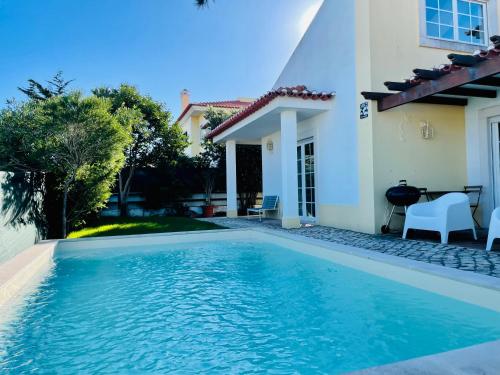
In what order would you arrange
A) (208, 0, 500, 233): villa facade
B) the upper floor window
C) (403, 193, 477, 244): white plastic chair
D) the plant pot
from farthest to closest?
the plant pot, the upper floor window, (208, 0, 500, 233): villa facade, (403, 193, 477, 244): white plastic chair

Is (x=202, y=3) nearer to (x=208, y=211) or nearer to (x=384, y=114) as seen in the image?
(x=384, y=114)

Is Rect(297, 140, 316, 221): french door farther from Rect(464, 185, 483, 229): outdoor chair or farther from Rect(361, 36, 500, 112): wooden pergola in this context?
Rect(464, 185, 483, 229): outdoor chair

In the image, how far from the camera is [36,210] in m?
8.59

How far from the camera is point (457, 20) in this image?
975cm

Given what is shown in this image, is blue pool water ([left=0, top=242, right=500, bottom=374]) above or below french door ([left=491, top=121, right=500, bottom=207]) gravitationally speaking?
below

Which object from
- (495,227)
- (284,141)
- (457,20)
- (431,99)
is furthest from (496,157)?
(284,141)

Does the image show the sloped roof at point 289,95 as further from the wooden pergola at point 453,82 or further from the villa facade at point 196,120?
the villa facade at point 196,120

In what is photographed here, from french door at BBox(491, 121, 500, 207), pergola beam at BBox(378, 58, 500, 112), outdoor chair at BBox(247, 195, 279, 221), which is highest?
pergola beam at BBox(378, 58, 500, 112)

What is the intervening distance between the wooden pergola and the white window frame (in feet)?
5.37

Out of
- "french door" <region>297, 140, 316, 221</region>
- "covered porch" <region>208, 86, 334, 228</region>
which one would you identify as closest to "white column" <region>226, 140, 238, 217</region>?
"covered porch" <region>208, 86, 334, 228</region>

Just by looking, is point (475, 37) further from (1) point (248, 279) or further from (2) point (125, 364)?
(2) point (125, 364)

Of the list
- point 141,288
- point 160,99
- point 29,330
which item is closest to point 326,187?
point 141,288

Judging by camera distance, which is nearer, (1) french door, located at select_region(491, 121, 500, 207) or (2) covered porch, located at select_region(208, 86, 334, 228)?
(1) french door, located at select_region(491, 121, 500, 207)

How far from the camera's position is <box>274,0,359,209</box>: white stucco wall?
9.24 meters
